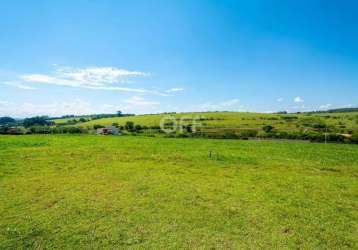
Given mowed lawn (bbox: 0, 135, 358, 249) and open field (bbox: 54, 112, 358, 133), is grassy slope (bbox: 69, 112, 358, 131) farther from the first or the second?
mowed lawn (bbox: 0, 135, 358, 249)

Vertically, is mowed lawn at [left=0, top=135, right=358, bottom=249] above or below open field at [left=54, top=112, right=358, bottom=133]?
below

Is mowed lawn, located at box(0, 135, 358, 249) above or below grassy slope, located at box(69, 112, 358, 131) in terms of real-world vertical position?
below

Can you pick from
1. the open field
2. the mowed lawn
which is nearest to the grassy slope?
the open field

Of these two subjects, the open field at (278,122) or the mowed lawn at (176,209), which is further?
the open field at (278,122)

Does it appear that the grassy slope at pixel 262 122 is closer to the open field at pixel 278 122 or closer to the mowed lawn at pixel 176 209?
the open field at pixel 278 122

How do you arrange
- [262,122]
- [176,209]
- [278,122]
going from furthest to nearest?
[262,122] → [278,122] → [176,209]

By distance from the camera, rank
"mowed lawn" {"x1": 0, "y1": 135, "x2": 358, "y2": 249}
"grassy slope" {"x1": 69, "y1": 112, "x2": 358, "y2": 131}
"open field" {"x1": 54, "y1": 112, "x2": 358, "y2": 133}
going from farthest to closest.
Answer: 1. "grassy slope" {"x1": 69, "y1": 112, "x2": 358, "y2": 131}
2. "open field" {"x1": 54, "y1": 112, "x2": 358, "y2": 133}
3. "mowed lawn" {"x1": 0, "y1": 135, "x2": 358, "y2": 249}

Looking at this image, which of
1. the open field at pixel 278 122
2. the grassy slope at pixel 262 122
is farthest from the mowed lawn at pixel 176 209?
the grassy slope at pixel 262 122

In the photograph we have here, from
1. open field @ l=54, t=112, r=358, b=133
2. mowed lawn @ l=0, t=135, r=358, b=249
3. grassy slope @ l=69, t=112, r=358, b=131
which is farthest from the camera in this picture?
grassy slope @ l=69, t=112, r=358, b=131

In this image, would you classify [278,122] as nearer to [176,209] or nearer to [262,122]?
[262,122]

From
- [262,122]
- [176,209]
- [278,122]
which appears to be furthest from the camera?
[262,122]

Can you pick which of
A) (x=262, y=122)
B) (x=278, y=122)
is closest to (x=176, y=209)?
(x=278, y=122)

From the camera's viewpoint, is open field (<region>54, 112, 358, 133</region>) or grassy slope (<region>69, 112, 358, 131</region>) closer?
open field (<region>54, 112, 358, 133</region>)

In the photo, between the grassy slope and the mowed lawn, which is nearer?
the mowed lawn
